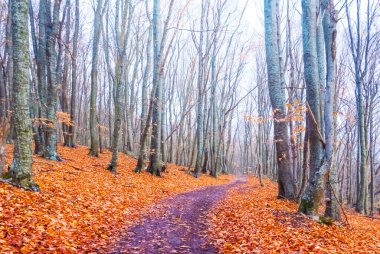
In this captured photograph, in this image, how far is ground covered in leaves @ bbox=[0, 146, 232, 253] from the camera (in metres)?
4.99

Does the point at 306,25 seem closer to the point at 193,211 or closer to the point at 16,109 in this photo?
the point at 193,211

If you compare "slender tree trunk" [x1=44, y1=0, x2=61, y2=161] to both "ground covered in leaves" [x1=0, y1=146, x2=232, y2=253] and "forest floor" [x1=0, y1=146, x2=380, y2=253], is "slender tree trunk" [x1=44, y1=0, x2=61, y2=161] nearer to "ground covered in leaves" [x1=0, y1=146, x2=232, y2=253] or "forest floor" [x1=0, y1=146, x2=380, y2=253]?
"ground covered in leaves" [x1=0, y1=146, x2=232, y2=253]

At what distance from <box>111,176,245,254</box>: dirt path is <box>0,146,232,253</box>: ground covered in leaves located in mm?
349

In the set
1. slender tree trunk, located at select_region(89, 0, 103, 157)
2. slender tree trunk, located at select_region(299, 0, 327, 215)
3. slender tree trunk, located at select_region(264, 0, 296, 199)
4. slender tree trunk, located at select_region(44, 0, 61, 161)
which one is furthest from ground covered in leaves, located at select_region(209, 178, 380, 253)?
slender tree trunk, located at select_region(89, 0, 103, 157)

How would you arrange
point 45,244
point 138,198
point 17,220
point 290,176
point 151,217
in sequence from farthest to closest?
point 290,176
point 138,198
point 151,217
point 17,220
point 45,244

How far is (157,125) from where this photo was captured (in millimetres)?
15750

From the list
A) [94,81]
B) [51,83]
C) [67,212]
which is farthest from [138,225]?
[94,81]

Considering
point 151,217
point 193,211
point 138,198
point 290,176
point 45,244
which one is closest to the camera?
point 45,244

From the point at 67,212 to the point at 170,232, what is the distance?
2.38 m

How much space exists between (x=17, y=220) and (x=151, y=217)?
3.55 metres

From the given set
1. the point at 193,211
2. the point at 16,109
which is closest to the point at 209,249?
the point at 193,211

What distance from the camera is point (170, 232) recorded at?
6773mm

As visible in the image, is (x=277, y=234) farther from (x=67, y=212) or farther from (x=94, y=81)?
(x=94, y=81)

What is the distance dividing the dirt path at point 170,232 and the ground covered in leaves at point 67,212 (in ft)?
1.15
